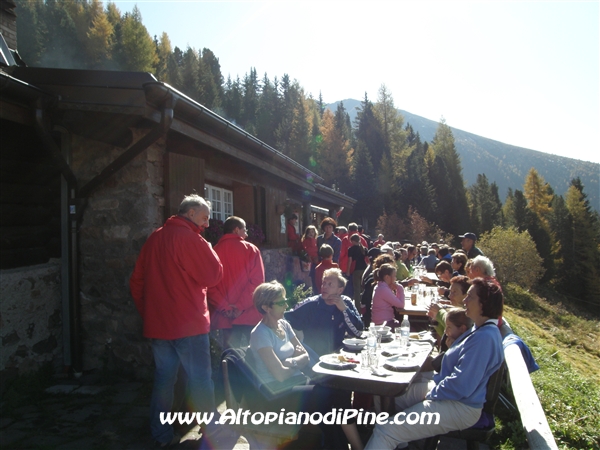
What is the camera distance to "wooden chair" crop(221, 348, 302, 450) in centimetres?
285

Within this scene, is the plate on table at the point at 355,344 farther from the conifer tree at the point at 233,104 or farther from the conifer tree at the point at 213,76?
the conifer tree at the point at 233,104

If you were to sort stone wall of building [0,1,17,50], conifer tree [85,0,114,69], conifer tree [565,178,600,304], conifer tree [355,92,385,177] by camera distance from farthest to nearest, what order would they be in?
1. conifer tree [355,92,385,177]
2. conifer tree [85,0,114,69]
3. conifer tree [565,178,600,304]
4. stone wall of building [0,1,17,50]

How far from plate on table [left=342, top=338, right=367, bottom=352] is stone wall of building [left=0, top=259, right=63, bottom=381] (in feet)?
10.9

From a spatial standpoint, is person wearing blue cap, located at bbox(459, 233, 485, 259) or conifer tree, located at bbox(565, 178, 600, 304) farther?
conifer tree, located at bbox(565, 178, 600, 304)

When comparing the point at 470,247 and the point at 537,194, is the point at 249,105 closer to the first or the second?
the point at 537,194

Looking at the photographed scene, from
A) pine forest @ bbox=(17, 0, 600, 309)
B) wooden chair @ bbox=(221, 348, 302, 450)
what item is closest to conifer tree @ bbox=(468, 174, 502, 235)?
pine forest @ bbox=(17, 0, 600, 309)

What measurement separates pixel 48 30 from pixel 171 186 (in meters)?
50.0

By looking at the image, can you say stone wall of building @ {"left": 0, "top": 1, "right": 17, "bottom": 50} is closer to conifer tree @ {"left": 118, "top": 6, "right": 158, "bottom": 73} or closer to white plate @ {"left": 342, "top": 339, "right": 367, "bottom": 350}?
white plate @ {"left": 342, "top": 339, "right": 367, "bottom": 350}

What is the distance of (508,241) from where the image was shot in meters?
26.8

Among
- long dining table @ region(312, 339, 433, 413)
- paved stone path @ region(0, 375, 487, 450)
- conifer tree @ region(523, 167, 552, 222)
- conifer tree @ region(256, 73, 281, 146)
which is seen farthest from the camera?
conifer tree @ region(523, 167, 552, 222)

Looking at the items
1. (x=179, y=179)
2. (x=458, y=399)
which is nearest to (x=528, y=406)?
(x=458, y=399)

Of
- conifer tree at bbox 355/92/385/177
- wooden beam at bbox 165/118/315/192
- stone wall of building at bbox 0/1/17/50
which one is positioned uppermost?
conifer tree at bbox 355/92/385/177

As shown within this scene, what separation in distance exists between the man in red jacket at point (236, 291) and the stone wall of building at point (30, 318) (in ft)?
6.59

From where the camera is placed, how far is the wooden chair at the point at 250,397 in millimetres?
2846
